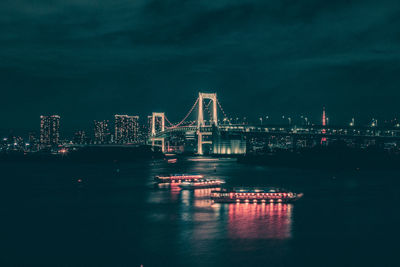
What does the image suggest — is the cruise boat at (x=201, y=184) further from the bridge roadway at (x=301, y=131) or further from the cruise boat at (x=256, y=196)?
the bridge roadway at (x=301, y=131)

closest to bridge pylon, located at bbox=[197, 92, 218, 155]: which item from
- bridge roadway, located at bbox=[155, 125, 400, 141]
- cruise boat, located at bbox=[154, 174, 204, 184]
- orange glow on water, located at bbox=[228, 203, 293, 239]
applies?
bridge roadway, located at bbox=[155, 125, 400, 141]

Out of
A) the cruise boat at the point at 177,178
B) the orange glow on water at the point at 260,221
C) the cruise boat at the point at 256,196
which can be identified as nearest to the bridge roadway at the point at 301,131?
the cruise boat at the point at 177,178

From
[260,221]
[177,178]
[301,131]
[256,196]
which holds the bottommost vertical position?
[260,221]

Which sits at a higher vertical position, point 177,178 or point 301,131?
point 301,131

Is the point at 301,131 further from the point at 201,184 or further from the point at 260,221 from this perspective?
the point at 260,221

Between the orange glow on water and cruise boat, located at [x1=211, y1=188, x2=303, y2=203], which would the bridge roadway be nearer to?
cruise boat, located at [x1=211, y1=188, x2=303, y2=203]

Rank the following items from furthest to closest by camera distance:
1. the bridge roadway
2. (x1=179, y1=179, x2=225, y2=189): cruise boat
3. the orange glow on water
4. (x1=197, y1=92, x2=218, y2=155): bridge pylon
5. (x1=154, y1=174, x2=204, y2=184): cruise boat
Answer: (x1=197, y1=92, x2=218, y2=155): bridge pylon → the bridge roadway → (x1=154, y1=174, x2=204, y2=184): cruise boat → (x1=179, y1=179, x2=225, y2=189): cruise boat → the orange glow on water

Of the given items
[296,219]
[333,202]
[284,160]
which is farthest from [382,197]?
[284,160]

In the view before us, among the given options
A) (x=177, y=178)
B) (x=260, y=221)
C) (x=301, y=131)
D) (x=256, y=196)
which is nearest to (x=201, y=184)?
(x=177, y=178)
